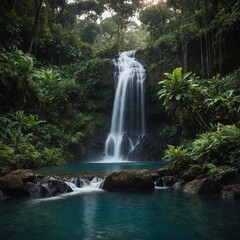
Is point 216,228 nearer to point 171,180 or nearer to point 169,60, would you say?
point 171,180

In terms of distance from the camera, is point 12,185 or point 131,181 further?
point 131,181

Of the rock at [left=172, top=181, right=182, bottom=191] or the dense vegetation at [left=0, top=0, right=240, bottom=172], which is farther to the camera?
the dense vegetation at [left=0, top=0, right=240, bottom=172]

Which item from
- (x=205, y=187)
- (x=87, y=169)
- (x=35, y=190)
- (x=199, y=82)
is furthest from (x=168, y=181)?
(x=199, y=82)

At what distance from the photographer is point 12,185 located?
9336mm

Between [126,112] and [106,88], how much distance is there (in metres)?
2.86

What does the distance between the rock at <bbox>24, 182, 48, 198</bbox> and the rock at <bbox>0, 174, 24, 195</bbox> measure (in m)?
0.26

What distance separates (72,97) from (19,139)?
27.3 feet

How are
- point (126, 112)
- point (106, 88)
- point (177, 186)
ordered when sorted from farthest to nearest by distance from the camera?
point (106, 88) → point (126, 112) → point (177, 186)

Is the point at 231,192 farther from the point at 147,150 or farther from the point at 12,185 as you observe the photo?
the point at 147,150

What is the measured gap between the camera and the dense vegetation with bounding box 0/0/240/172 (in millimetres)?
12883

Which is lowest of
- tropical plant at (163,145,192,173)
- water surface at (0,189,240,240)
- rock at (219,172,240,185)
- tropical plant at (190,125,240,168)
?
water surface at (0,189,240,240)

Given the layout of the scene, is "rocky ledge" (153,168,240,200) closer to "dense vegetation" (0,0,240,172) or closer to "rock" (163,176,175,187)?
"rock" (163,176,175,187)

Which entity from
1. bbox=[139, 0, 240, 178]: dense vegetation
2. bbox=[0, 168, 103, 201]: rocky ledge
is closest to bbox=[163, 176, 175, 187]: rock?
bbox=[139, 0, 240, 178]: dense vegetation

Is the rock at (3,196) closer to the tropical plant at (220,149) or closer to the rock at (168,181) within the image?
the rock at (168,181)
